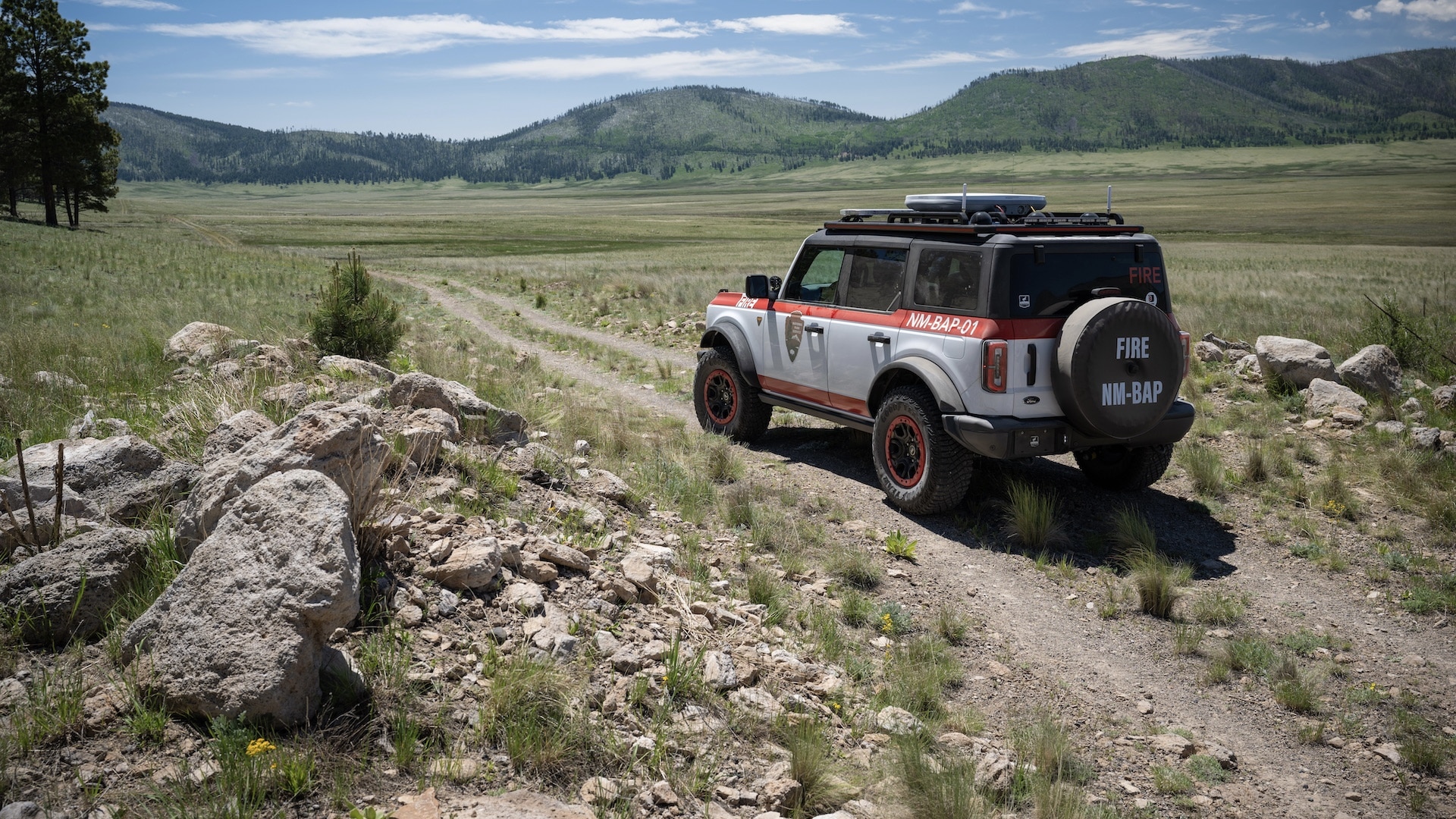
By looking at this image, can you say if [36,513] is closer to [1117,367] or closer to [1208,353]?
[1117,367]

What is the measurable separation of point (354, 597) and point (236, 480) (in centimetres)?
122

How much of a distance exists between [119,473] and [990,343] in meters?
5.95

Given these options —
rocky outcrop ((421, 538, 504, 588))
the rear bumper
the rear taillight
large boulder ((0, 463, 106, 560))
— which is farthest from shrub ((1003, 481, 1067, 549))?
large boulder ((0, 463, 106, 560))

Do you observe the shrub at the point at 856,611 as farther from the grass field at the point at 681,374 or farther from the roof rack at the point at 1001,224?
the roof rack at the point at 1001,224

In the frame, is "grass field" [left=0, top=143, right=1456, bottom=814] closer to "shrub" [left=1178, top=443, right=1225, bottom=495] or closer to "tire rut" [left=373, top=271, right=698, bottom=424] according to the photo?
"shrub" [left=1178, top=443, right=1225, bottom=495]

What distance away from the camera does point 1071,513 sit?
25.6 feet

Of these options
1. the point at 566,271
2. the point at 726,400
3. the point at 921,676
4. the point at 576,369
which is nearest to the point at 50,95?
the point at 566,271

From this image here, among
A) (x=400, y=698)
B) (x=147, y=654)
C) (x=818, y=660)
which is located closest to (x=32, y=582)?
(x=147, y=654)

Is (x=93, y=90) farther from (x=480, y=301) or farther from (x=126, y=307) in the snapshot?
(x=126, y=307)

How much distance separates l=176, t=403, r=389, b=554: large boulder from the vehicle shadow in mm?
4634

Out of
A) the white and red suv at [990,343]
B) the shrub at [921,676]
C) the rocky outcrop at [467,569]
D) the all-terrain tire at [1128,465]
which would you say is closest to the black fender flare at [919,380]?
the white and red suv at [990,343]

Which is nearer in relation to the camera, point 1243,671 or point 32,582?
point 32,582

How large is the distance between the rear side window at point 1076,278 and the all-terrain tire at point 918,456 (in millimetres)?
1115

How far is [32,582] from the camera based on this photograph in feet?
13.0
